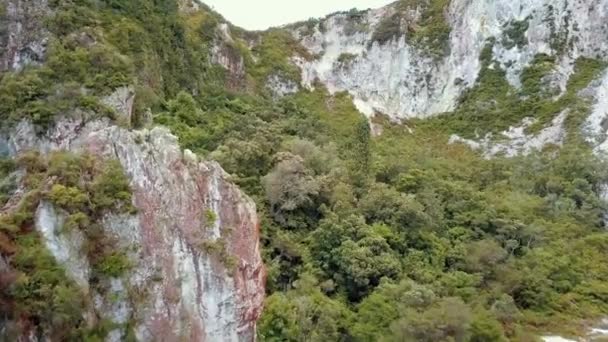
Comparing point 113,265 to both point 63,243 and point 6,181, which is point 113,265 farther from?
point 6,181

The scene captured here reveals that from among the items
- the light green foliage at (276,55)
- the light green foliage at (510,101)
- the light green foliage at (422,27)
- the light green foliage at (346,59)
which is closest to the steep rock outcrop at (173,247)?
the light green foliage at (510,101)

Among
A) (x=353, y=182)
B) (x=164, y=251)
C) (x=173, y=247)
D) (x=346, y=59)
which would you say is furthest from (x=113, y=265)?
Result: (x=346, y=59)

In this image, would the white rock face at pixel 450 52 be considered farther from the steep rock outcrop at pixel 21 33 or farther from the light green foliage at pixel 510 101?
the steep rock outcrop at pixel 21 33

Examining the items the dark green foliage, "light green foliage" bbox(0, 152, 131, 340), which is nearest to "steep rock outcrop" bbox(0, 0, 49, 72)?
"light green foliage" bbox(0, 152, 131, 340)

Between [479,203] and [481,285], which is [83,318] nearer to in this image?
[481,285]

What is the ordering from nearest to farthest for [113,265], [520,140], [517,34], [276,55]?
[113,265], [520,140], [517,34], [276,55]

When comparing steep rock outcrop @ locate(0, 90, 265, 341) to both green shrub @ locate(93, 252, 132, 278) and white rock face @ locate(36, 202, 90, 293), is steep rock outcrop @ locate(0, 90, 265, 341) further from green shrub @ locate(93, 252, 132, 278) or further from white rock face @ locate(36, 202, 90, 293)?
green shrub @ locate(93, 252, 132, 278)
